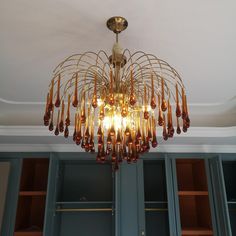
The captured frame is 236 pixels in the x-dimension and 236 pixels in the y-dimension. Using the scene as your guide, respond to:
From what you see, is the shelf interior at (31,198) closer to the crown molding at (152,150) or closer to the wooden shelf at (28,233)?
the wooden shelf at (28,233)

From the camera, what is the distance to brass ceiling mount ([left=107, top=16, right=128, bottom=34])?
143 centimetres

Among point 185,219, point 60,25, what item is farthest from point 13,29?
point 185,219

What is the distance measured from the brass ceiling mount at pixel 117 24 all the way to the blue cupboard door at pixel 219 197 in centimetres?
201

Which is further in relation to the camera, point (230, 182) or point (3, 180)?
point (230, 182)

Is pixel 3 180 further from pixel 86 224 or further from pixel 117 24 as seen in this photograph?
pixel 117 24

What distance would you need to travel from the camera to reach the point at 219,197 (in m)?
2.64

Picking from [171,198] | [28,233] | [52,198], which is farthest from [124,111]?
[28,233]

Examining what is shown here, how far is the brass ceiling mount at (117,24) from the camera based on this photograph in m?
1.43

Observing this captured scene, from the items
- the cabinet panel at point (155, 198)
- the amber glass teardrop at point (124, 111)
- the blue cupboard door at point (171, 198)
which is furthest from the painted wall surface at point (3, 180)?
the amber glass teardrop at point (124, 111)

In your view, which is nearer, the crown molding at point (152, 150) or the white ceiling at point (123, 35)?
the white ceiling at point (123, 35)

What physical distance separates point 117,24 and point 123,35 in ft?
0.47

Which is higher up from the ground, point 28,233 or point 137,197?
point 137,197

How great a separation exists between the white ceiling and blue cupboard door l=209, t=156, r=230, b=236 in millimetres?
990

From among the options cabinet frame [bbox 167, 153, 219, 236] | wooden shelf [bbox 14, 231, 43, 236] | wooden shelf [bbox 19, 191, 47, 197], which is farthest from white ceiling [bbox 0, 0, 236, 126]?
wooden shelf [bbox 14, 231, 43, 236]
